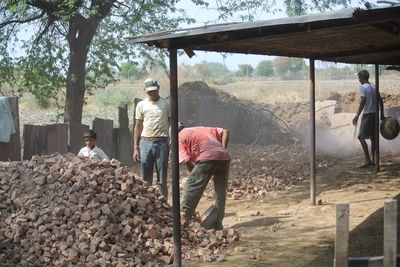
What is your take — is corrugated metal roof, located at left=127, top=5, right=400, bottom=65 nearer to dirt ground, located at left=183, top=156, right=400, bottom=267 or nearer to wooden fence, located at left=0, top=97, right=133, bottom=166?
dirt ground, located at left=183, top=156, right=400, bottom=267

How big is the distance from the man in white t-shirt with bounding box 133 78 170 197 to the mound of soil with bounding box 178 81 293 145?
9.19 metres

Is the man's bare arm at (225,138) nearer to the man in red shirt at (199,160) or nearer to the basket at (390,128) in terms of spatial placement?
the man in red shirt at (199,160)

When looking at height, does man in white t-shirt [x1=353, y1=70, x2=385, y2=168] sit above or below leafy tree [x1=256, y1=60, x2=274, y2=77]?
below

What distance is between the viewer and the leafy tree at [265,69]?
7400 centimetres

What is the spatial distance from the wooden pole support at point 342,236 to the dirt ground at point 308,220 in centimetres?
306

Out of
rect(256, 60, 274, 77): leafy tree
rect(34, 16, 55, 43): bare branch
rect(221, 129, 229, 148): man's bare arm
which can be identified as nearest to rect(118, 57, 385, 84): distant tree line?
rect(256, 60, 274, 77): leafy tree

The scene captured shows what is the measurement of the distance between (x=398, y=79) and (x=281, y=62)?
3359 cm

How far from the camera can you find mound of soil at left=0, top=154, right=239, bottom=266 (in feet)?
19.8

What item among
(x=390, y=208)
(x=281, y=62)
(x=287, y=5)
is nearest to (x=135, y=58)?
(x=287, y=5)

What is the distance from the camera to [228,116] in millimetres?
18922

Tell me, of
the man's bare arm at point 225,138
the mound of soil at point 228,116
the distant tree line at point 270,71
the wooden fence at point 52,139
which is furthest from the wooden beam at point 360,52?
the distant tree line at point 270,71

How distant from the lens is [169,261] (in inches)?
247

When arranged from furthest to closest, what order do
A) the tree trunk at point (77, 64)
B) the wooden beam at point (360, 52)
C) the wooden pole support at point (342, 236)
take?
the tree trunk at point (77, 64) < the wooden beam at point (360, 52) < the wooden pole support at point (342, 236)

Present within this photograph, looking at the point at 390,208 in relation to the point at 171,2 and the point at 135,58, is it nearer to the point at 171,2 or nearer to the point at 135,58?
the point at 171,2
